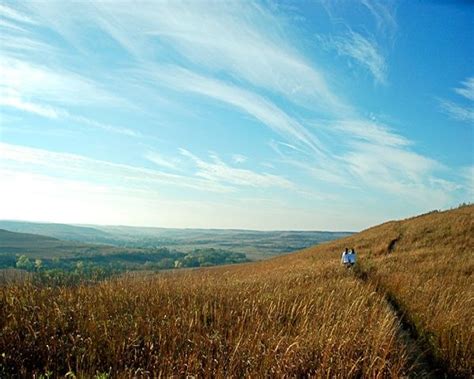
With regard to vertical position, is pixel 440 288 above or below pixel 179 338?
above

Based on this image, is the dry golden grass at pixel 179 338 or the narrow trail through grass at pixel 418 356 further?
the narrow trail through grass at pixel 418 356

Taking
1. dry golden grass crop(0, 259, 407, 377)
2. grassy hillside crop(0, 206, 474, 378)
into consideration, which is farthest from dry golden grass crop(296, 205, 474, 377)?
dry golden grass crop(0, 259, 407, 377)

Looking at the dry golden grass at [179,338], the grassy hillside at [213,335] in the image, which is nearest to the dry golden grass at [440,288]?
the grassy hillside at [213,335]

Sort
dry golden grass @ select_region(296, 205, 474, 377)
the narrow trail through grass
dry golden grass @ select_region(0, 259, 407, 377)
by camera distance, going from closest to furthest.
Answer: dry golden grass @ select_region(0, 259, 407, 377) < the narrow trail through grass < dry golden grass @ select_region(296, 205, 474, 377)

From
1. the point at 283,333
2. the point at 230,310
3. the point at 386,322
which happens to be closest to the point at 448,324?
the point at 386,322

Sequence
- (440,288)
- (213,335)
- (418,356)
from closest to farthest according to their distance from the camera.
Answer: (213,335) → (418,356) → (440,288)

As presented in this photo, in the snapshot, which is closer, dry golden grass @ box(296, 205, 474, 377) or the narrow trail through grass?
the narrow trail through grass

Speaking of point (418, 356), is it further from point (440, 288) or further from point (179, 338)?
point (440, 288)

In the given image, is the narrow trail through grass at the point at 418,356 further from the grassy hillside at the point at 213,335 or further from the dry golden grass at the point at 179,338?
the dry golden grass at the point at 179,338

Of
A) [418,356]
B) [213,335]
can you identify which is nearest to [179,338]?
[213,335]

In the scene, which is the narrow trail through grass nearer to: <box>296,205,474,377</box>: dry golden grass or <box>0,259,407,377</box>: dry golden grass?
<box>296,205,474,377</box>: dry golden grass

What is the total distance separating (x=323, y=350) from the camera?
525 cm

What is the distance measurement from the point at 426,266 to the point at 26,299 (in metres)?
16.8

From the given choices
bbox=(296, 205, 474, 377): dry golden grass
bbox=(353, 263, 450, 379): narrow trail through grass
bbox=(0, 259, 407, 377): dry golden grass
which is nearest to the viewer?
bbox=(0, 259, 407, 377): dry golden grass
